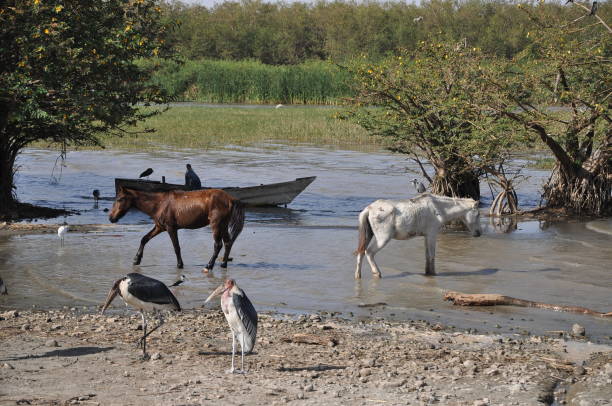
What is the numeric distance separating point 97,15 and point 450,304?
10076mm

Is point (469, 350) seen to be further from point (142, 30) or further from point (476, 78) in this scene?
point (142, 30)

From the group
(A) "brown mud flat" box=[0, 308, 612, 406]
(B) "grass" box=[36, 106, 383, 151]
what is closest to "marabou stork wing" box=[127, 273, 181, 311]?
(A) "brown mud flat" box=[0, 308, 612, 406]

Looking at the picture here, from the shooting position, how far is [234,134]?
42938 millimetres

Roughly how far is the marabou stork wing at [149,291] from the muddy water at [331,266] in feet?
9.05

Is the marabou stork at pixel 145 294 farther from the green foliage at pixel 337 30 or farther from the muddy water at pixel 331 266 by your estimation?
the green foliage at pixel 337 30

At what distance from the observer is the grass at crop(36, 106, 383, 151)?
131 ft

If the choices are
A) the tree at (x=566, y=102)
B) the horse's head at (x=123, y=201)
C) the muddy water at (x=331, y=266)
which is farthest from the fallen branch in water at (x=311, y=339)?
the tree at (x=566, y=102)

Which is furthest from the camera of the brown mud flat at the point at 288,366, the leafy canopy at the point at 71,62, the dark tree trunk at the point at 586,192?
the dark tree trunk at the point at 586,192

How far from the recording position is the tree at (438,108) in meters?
19.8

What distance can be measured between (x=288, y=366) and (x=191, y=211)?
626 centimetres

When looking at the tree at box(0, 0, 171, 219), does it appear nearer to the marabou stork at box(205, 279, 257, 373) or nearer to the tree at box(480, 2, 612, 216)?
the tree at box(480, 2, 612, 216)

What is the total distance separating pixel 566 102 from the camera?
19.5 meters

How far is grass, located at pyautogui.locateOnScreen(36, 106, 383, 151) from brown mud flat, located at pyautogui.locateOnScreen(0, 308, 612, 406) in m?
27.1

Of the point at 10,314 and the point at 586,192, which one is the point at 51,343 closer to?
the point at 10,314
